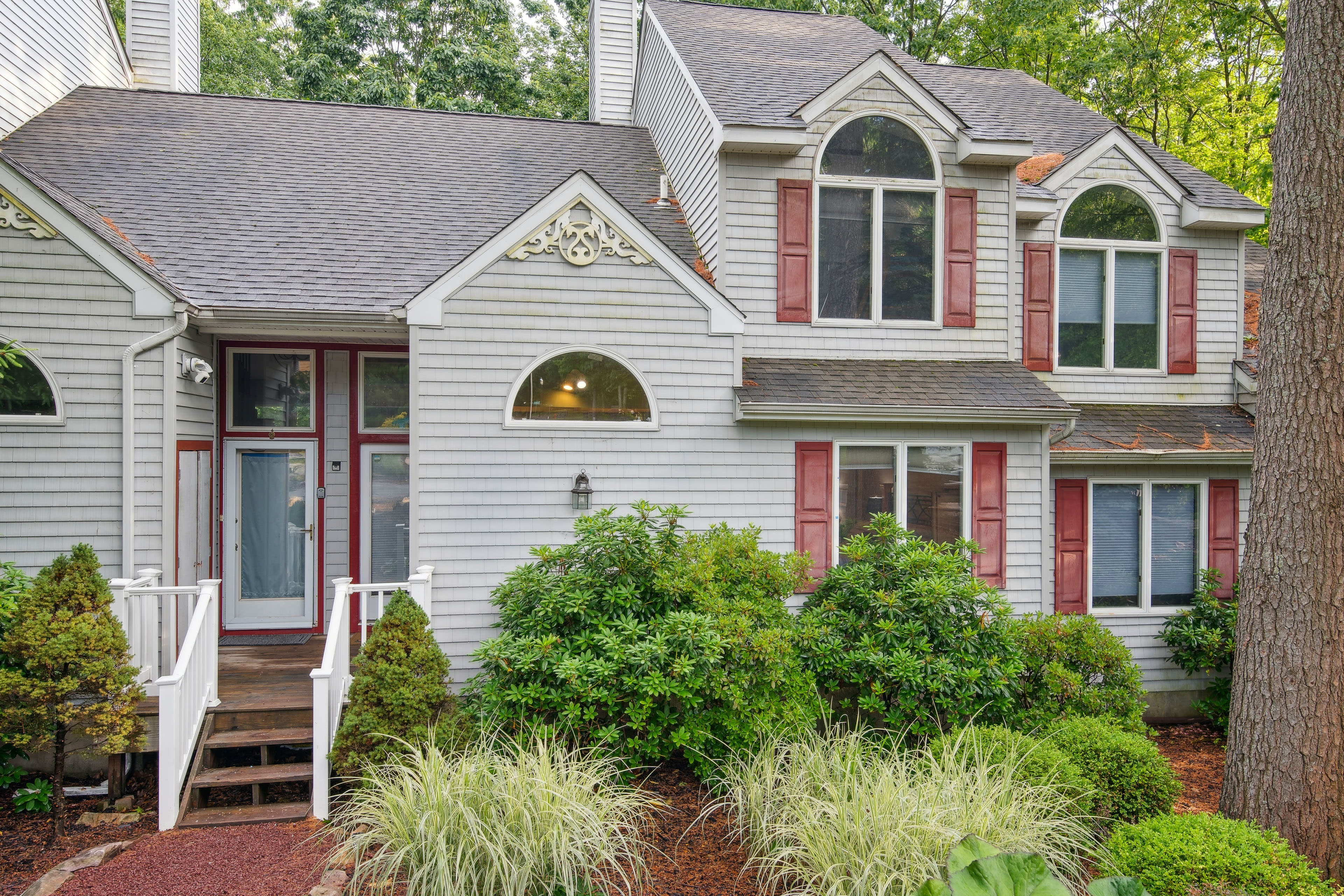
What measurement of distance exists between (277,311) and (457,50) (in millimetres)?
13119

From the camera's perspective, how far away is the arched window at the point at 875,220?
780cm

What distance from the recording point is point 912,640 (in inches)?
243

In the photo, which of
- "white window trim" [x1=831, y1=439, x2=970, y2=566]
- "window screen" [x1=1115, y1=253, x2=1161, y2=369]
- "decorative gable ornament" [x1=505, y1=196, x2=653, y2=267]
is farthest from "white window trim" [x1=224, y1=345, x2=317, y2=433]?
"window screen" [x1=1115, y1=253, x2=1161, y2=369]

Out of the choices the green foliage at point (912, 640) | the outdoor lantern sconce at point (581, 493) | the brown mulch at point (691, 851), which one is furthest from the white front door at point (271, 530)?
the green foliage at point (912, 640)

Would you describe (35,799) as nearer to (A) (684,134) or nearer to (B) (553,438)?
(B) (553,438)

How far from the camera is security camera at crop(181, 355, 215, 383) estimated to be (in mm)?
6828

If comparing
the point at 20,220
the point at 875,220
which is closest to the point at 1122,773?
the point at 875,220

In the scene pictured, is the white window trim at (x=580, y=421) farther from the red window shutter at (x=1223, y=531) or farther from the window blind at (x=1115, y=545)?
the red window shutter at (x=1223, y=531)

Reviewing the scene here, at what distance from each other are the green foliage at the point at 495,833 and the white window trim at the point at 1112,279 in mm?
6877

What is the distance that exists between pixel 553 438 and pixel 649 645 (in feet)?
7.36

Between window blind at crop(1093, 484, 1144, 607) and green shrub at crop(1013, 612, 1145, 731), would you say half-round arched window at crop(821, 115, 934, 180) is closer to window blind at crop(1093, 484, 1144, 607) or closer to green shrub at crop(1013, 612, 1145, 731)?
window blind at crop(1093, 484, 1144, 607)

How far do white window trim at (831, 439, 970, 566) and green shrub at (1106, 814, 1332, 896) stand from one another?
3.32 meters

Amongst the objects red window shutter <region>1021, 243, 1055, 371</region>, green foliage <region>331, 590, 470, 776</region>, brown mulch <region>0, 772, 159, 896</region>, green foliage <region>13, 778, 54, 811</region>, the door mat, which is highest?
red window shutter <region>1021, 243, 1055, 371</region>

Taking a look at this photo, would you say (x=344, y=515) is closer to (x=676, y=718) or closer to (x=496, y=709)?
(x=496, y=709)
